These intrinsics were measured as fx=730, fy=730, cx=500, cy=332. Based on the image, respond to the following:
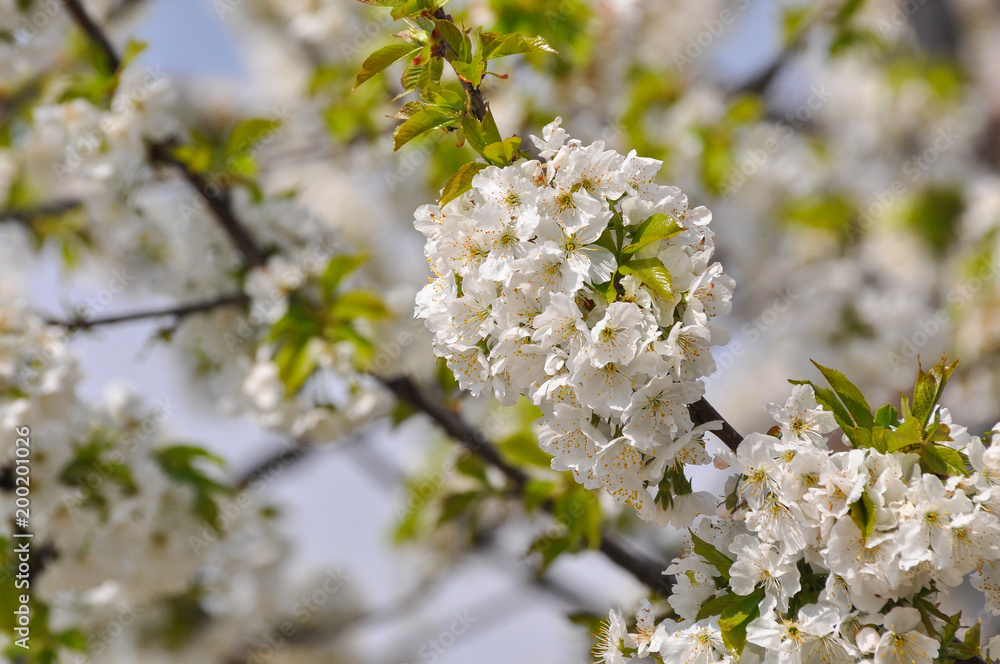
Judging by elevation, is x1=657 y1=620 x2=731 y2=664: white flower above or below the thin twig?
above

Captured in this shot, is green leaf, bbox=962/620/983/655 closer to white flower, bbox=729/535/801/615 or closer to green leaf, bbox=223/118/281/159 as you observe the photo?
white flower, bbox=729/535/801/615

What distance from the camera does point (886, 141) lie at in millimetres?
5332

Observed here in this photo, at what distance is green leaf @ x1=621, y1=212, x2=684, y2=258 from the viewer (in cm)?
92

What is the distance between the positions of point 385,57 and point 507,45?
179 millimetres

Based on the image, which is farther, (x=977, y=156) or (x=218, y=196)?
(x=977, y=156)

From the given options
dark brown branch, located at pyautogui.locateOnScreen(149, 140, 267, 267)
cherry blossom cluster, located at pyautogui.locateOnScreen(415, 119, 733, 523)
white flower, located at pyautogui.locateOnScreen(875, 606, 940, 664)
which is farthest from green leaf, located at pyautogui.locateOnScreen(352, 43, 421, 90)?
dark brown branch, located at pyautogui.locateOnScreen(149, 140, 267, 267)

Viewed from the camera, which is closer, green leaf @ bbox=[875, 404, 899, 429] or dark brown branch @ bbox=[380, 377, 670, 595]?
green leaf @ bbox=[875, 404, 899, 429]

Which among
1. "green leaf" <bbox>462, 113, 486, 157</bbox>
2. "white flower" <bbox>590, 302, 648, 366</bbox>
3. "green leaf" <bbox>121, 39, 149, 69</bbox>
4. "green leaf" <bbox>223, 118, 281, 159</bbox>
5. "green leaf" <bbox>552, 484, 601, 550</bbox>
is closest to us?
"white flower" <bbox>590, 302, 648, 366</bbox>

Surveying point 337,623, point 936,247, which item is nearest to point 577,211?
point 337,623

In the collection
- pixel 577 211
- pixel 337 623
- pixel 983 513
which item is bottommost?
pixel 337 623

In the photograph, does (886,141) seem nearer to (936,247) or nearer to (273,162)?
(936,247)

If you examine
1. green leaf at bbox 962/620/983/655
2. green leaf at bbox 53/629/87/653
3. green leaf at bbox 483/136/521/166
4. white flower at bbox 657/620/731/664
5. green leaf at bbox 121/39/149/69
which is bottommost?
green leaf at bbox 53/629/87/653

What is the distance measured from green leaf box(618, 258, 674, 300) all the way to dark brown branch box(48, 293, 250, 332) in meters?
1.73

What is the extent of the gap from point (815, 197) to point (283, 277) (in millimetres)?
4060
